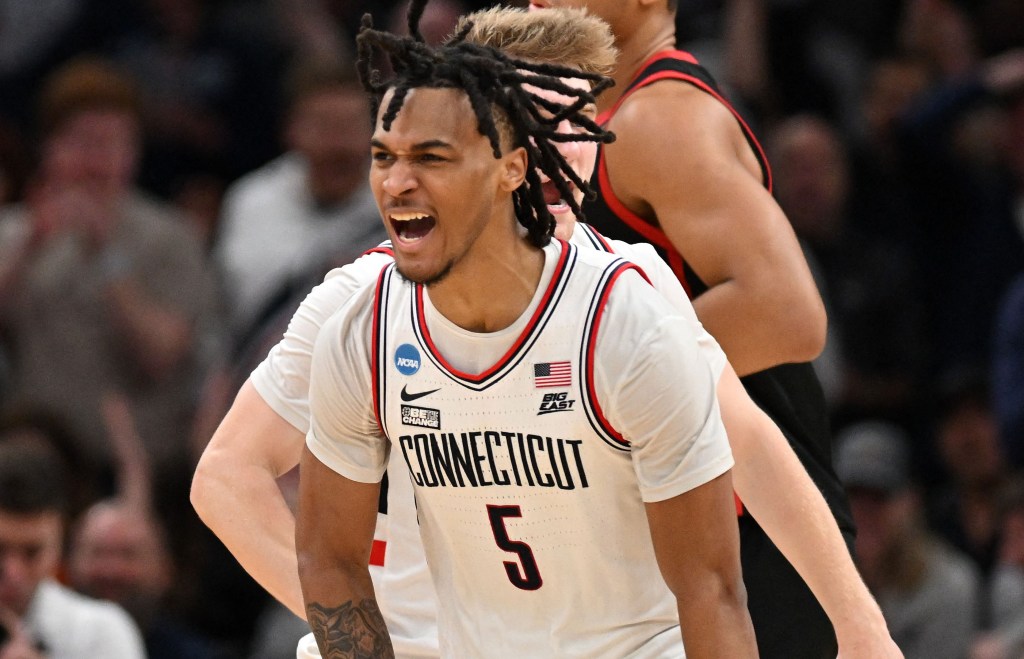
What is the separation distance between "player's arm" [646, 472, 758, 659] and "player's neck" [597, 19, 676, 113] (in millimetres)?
1282

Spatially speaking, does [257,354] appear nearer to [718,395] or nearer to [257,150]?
[257,150]

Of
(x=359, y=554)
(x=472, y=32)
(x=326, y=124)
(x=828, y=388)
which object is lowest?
(x=828, y=388)

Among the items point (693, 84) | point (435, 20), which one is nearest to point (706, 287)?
point (693, 84)

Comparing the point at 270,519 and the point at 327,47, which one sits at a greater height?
the point at 270,519

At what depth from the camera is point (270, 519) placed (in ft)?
11.2

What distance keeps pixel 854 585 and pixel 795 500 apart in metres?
0.19

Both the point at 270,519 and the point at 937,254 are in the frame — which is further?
the point at 937,254

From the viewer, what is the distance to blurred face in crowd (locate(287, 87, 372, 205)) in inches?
262

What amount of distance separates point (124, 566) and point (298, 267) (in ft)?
4.12

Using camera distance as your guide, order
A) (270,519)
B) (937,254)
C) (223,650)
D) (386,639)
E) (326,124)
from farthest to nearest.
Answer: (937,254)
(326,124)
(223,650)
(270,519)
(386,639)

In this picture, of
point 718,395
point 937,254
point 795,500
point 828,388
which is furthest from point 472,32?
point 937,254

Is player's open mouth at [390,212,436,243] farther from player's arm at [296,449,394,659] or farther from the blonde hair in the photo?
player's arm at [296,449,394,659]

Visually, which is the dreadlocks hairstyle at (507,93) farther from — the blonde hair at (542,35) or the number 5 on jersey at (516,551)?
the number 5 on jersey at (516,551)

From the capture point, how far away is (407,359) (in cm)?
296
